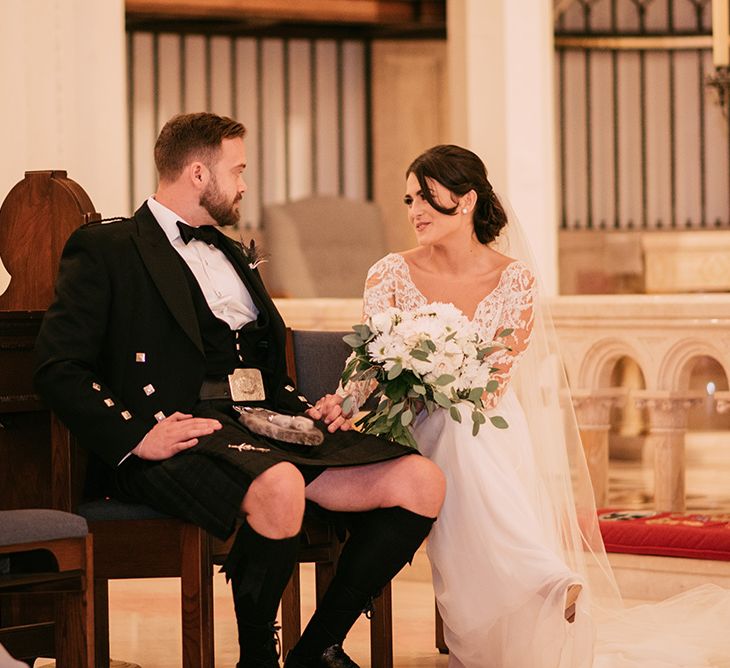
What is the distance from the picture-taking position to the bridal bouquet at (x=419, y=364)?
3812 mm

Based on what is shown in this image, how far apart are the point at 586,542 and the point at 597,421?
1.86 meters

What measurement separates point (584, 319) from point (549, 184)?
2.51ft

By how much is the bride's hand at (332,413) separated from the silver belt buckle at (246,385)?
156 millimetres

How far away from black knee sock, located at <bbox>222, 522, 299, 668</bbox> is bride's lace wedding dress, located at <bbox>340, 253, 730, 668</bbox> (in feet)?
2.08

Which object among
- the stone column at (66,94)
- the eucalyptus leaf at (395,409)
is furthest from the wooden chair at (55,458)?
the stone column at (66,94)

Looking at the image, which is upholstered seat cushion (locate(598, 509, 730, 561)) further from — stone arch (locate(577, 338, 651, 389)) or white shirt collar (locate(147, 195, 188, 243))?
white shirt collar (locate(147, 195, 188, 243))

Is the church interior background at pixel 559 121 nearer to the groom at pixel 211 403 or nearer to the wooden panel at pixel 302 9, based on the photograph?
the wooden panel at pixel 302 9

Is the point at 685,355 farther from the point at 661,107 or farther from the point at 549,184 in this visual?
the point at 661,107

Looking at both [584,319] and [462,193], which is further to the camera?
[584,319]

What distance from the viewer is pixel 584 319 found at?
630 centimetres

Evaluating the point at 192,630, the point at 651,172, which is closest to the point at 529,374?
the point at 192,630

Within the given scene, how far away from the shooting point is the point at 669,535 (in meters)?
5.21

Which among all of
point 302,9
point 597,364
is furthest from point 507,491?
point 302,9

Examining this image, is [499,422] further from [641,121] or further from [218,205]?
[641,121]
